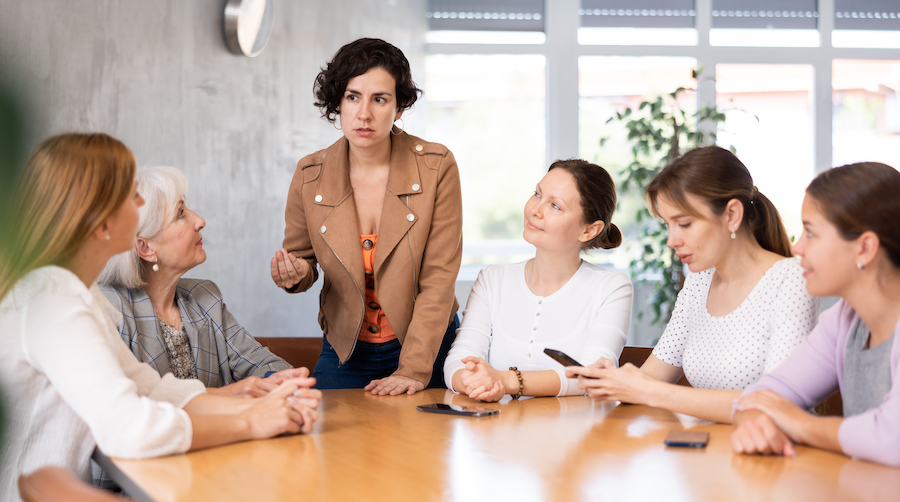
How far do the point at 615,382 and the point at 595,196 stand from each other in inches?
29.6

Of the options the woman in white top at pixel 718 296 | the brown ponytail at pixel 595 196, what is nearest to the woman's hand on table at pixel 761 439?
the woman in white top at pixel 718 296

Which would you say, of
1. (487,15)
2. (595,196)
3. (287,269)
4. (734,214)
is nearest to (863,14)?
(487,15)

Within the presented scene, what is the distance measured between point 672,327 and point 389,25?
3.57 meters

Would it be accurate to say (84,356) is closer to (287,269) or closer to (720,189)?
(287,269)

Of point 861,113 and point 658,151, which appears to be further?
point 861,113

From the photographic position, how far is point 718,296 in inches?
79.3

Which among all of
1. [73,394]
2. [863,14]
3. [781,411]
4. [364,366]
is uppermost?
[863,14]

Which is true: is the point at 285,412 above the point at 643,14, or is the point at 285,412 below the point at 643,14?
below

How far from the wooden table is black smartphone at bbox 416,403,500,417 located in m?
0.05

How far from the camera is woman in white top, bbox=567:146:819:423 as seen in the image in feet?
5.84

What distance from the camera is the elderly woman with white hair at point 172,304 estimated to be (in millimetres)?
2016

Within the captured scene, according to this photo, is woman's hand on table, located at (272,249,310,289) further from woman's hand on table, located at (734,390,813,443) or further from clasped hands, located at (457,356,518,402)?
woman's hand on table, located at (734,390,813,443)

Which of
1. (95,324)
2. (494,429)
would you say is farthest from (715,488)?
(95,324)

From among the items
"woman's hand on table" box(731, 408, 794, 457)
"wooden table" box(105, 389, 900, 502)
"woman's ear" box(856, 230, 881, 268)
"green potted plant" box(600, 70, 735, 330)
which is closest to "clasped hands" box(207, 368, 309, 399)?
"wooden table" box(105, 389, 900, 502)
